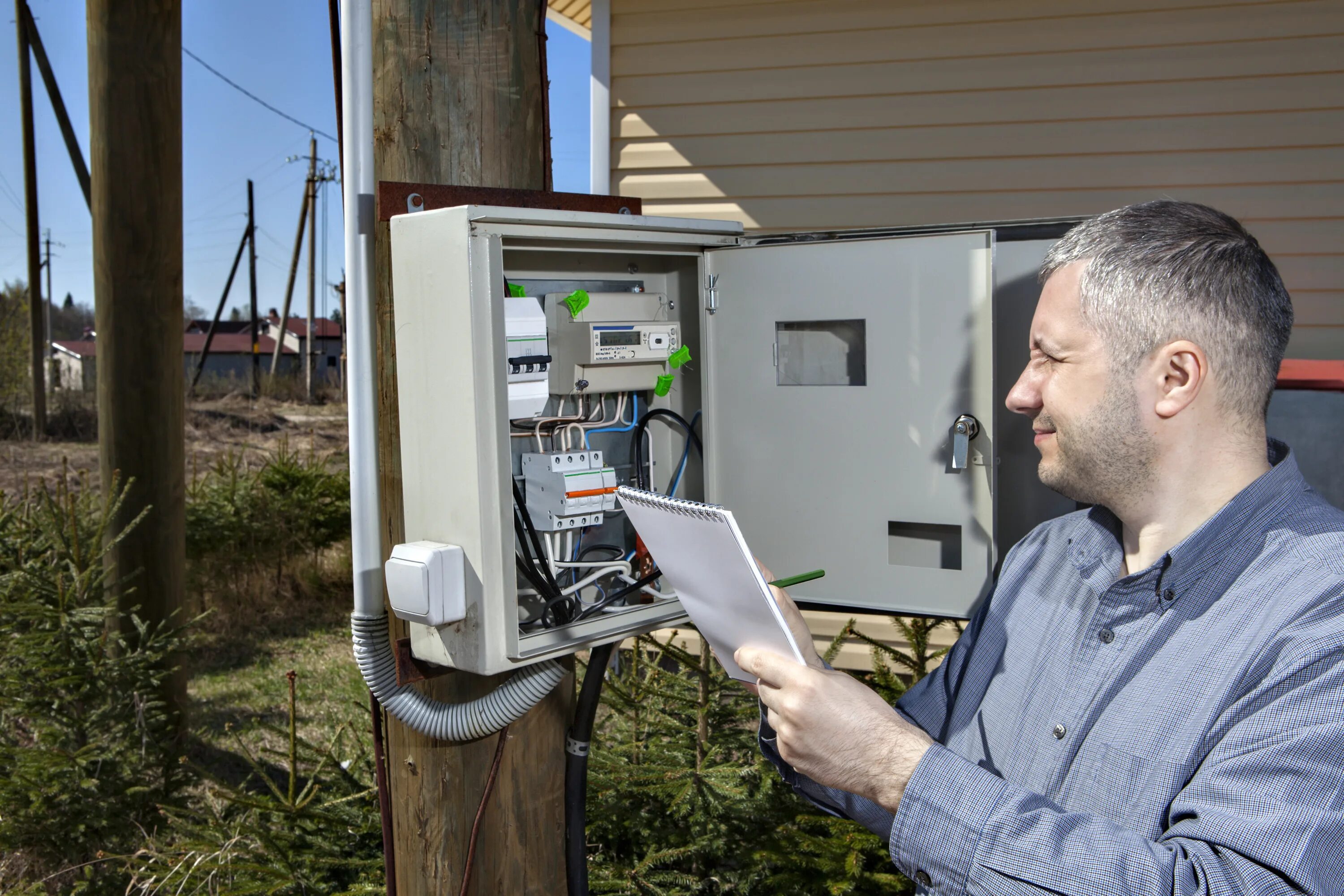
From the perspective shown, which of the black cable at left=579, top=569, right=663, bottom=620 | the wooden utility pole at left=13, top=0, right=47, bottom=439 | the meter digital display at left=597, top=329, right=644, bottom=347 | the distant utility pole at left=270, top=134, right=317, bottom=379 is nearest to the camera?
the black cable at left=579, top=569, right=663, bottom=620

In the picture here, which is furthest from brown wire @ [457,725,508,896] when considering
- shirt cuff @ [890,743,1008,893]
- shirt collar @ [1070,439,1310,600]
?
shirt collar @ [1070,439,1310,600]

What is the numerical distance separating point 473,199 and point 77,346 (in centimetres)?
3897

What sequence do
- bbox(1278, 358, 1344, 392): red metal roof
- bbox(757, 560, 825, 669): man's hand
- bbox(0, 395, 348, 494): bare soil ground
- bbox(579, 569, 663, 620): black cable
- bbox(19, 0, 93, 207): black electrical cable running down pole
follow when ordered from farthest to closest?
bbox(0, 395, 348, 494): bare soil ground < bbox(19, 0, 93, 207): black electrical cable running down pole < bbox(1278, 358, 1344, 392): red metal roof < bbox(579, 569, 663, 620): black cable < bbox(757, 560, 825, 669): man's hand

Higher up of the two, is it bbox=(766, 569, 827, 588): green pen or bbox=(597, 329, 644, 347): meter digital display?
bbox=(597, 329, 644, 347): meter digital display

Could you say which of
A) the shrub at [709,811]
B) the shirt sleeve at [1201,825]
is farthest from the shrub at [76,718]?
the shirt sleeve at [1201,825]

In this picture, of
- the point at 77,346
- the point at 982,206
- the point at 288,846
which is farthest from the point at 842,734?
the point at 77,346

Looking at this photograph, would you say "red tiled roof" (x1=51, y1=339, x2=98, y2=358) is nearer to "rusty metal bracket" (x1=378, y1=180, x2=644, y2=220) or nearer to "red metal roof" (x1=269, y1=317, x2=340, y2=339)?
"red metal roof" (x1=269, y1=317, x2=340, y2=339)

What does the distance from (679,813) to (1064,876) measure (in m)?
1.58

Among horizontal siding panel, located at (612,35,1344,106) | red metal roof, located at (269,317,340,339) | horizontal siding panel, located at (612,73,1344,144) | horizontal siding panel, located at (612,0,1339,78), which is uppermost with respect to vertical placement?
red metal roof, located at (269,317,340,339)

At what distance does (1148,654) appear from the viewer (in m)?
1.28

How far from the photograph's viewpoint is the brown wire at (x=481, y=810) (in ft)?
6.24

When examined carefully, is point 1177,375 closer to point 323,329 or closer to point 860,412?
point 860,412

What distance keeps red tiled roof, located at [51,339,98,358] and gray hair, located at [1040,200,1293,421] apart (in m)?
35.3

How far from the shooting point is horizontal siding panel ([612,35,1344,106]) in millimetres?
4539
